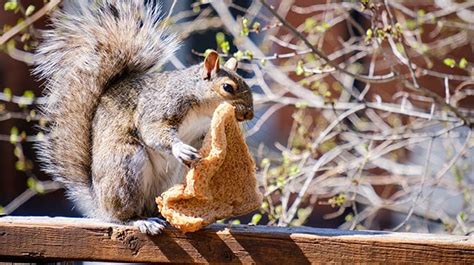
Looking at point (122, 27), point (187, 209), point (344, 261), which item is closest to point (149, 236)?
point (187, 209)

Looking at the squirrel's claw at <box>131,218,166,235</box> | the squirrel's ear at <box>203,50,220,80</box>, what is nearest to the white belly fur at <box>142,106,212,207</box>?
the squirrel's ear at <box>203,50,220,80</box>

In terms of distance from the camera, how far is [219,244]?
195 cm

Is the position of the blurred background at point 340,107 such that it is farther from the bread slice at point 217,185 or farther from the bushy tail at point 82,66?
the bread slice at point 217,185

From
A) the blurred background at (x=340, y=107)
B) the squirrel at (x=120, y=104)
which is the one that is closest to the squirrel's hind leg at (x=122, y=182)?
the squirrel at (x=120, y=104)

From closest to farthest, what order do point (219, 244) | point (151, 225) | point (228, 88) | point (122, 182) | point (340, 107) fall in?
point (219, 244) → point (151, 225) → point (122, 182) → point (228, 88) → point (340, 107)

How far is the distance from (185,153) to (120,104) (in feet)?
1.45

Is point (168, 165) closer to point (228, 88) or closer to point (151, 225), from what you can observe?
point (228, 88)

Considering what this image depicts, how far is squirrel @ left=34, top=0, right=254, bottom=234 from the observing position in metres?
2.38

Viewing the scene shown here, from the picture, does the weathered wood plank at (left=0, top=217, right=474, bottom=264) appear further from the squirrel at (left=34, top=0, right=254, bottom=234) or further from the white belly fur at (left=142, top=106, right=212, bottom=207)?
the white belly fur at (left=142, top=106, right=212, bottom=207)

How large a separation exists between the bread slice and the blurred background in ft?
2.56

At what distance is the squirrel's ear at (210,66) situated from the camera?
244cm

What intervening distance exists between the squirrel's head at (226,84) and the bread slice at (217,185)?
41 cm

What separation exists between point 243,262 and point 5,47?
181 cm

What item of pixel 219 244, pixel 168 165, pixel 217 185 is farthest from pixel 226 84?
pixel 219 244
